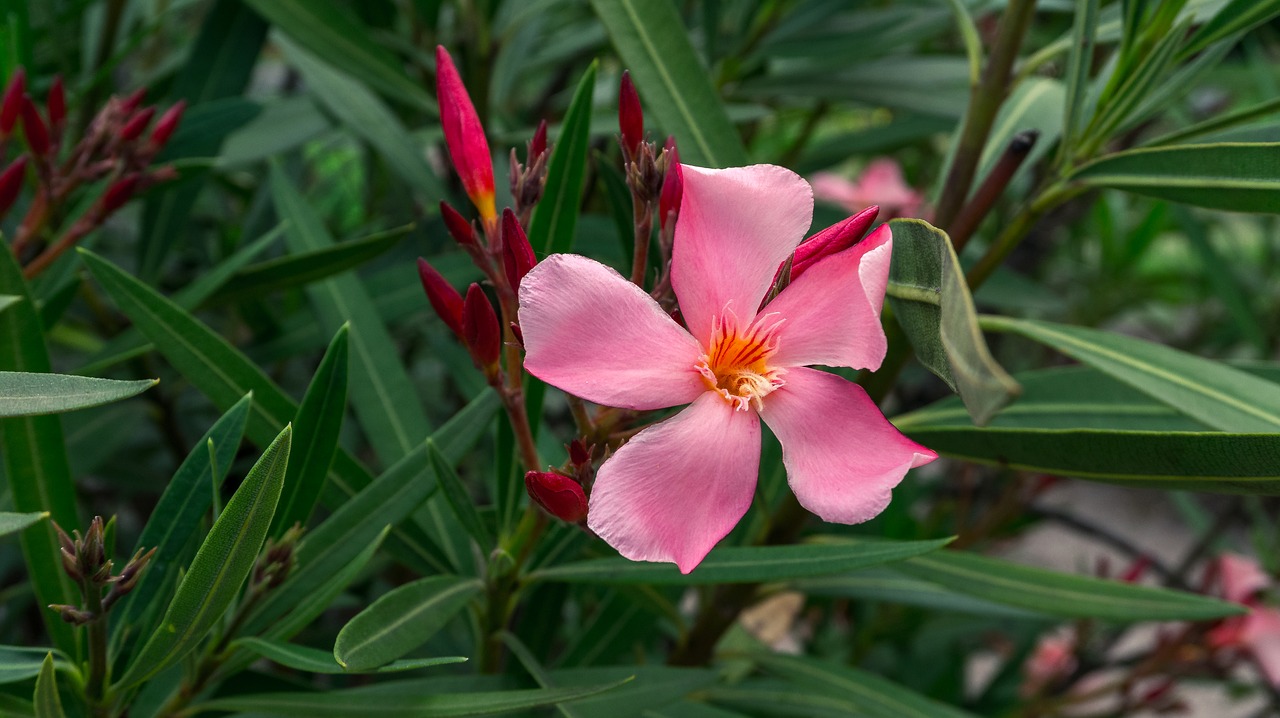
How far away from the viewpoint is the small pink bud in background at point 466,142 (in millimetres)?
606

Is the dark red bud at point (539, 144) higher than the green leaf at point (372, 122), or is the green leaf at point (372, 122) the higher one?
the dark red bud at point (539, 144)

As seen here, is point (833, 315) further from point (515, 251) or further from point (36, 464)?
point (36, 464)

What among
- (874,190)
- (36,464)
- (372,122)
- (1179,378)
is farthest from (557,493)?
(874,190)

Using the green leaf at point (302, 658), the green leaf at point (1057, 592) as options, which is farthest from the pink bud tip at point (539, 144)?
the green leaf at point (1057, 592)

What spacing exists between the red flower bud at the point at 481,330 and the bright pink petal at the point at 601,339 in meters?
0.10

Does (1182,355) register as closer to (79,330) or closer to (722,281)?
(722,281)

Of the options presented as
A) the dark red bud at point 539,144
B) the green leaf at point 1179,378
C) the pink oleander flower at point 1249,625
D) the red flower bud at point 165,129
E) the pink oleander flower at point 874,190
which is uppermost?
the red flower bud at point 165,129

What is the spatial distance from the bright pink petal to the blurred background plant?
60 millimetres

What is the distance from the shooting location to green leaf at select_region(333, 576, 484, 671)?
0.53 metres

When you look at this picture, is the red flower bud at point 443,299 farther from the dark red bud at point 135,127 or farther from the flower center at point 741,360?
the dark red bud at point 135,127

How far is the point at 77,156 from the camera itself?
2.73 ft

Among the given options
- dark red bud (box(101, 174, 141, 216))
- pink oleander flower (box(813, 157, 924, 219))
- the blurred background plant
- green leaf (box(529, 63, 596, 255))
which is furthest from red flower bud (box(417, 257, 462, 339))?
pink oleander flower (box(813, 157, 924, 219))

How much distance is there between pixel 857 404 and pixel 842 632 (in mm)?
1468

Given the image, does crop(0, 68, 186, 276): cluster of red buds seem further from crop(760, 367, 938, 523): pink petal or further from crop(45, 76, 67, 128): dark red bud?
crop(760, 367, 938, 523): pink petal
